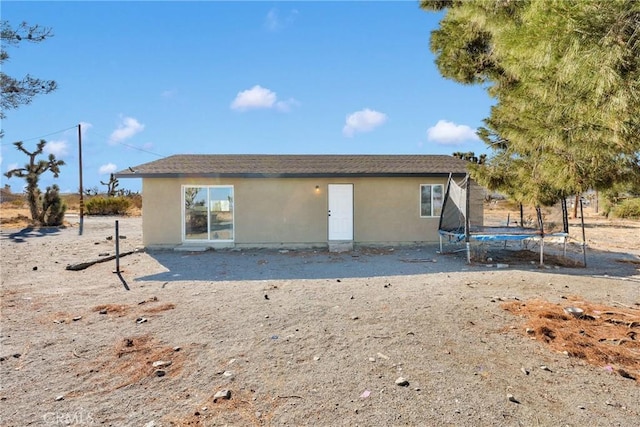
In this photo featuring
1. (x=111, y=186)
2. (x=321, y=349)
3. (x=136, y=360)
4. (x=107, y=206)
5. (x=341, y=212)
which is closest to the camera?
(x=136, y=360)

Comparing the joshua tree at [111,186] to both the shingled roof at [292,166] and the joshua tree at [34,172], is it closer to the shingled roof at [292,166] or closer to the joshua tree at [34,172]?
the joshua tree at [34,172]

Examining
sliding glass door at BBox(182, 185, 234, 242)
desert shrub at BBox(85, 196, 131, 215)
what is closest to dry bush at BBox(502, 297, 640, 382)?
sliding glass door at BBox(182, 185, 234, 242)

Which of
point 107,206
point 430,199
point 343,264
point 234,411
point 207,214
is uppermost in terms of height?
point 107,206

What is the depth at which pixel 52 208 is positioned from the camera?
19391 mm

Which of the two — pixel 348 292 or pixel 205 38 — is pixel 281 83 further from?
pixel 348 292

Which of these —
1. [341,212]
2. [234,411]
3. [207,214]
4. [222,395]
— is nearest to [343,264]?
[341,212]

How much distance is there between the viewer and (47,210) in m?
19.4

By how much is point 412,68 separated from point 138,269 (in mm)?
9096

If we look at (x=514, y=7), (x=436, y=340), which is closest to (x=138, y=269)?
(x=436, y=340)

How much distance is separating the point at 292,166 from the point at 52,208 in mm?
15833

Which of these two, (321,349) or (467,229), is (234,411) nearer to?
(321,349)

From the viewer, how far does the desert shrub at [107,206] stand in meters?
26.7

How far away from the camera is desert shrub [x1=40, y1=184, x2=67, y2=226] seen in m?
19.3

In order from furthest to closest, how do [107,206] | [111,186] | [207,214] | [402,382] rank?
[111,186]
[107,206]
[207,214]
[402,382]
